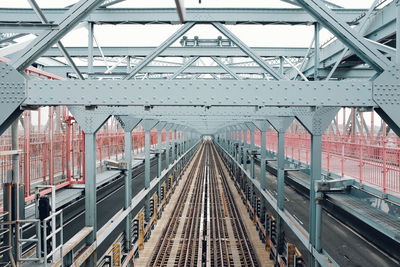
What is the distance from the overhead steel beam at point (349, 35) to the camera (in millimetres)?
2576

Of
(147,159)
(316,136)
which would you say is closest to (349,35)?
(316,136)

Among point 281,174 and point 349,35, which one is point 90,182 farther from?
point 281,174

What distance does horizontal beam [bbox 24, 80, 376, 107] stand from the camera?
2629 millimetres

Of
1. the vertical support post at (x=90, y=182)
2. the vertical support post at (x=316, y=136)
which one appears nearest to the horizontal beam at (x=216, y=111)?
the vertical support post at (x=316, y=136)

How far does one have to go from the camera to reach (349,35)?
2.67 meters

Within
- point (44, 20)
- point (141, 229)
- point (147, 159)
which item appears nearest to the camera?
point (44, 20)

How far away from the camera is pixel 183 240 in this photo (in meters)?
10.6

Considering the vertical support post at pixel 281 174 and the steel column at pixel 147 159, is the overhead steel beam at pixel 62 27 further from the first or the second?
the steel column at pixel 147 159

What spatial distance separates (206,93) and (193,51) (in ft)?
19.7

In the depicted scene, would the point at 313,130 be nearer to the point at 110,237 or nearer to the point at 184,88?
the point at 184,88

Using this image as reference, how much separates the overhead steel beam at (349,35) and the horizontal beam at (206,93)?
0.34 metres

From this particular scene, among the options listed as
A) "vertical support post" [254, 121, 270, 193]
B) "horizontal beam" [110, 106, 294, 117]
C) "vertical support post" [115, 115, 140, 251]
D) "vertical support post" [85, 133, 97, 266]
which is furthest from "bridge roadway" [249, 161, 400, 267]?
"vertical support post" [115, 115, 140, 251]

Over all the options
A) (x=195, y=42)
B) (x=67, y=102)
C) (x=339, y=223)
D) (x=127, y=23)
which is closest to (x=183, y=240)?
(x=339, y=223)

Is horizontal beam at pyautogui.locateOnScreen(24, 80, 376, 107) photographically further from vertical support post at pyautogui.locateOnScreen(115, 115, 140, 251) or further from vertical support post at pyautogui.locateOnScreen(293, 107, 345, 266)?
vertical support post at pyautogui.locateOnScreen(115, 115, 140, 251)
